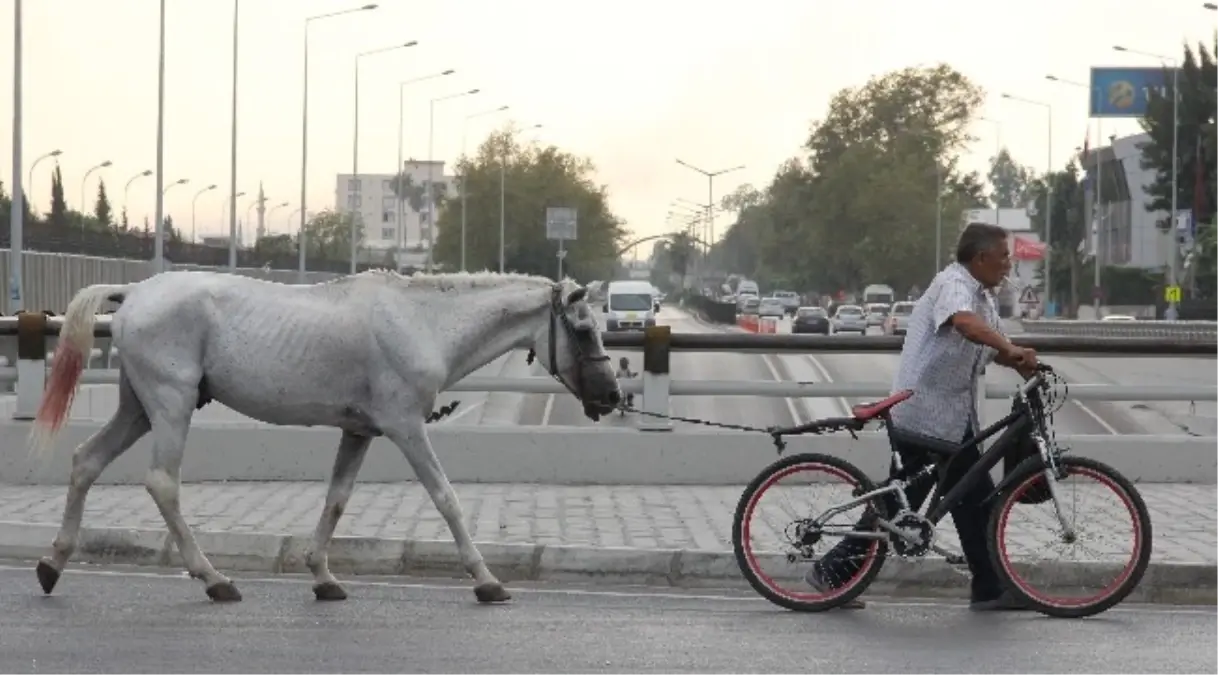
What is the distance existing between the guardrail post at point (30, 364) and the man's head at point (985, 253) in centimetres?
801

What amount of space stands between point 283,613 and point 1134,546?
12.1ft

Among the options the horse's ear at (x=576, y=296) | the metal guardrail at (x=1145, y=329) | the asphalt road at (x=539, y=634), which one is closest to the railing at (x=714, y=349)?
the horse's ear at (x=576, y=296)

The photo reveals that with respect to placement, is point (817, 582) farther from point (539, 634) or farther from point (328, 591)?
point (328, 591)

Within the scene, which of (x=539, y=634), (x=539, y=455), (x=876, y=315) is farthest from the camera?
(x=876, y=315)

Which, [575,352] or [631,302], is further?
[631,302]

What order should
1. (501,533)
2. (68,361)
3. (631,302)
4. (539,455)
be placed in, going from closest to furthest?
(68,361) → (501,533) → (539,455) → (631,302)

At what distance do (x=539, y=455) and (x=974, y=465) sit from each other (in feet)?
21.5

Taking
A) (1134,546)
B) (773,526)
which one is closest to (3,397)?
(773,526)

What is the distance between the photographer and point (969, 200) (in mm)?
144500

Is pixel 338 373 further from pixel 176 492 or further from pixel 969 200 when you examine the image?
pixel 969 200

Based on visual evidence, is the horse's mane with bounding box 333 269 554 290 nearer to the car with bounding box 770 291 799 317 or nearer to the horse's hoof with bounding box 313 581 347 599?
the horse's hoof with bounding box 313 581 347 599

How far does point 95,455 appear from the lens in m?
11.3

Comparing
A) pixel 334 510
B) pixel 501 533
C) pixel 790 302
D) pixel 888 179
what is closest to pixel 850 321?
pixel 888 179

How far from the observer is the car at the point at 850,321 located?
348 ft
